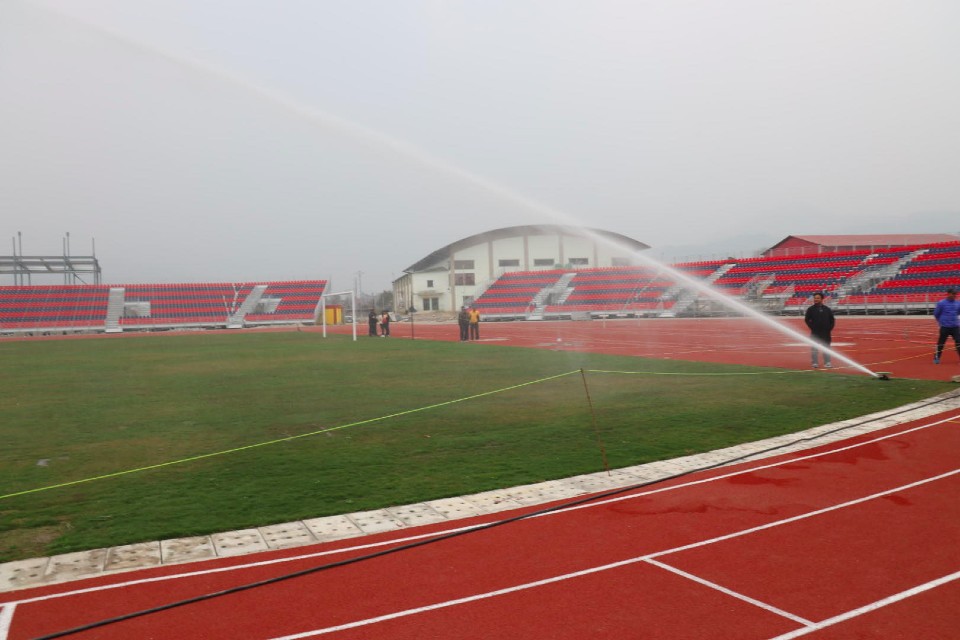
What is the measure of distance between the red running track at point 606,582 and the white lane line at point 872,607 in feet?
0.04

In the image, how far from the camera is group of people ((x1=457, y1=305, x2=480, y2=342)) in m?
33.4

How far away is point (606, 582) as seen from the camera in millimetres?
4711

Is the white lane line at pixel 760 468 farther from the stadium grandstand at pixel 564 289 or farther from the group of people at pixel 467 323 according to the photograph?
the stadium grandstand at pixel 564 289

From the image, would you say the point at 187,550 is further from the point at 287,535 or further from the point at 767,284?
the point at 767,284

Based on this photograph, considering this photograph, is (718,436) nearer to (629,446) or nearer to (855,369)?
(629,446)

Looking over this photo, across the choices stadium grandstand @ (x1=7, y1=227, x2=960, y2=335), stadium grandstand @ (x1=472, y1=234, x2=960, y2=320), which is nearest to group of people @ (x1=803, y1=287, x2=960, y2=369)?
stadium grandstand @ (x1=472, y1=234, x2=960, y2=320)

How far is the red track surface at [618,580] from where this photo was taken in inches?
161

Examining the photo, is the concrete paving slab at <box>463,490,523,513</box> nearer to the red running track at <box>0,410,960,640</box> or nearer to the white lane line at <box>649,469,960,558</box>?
the red running track at <box>0,410,960,640</box>

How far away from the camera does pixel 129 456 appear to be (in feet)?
28.3

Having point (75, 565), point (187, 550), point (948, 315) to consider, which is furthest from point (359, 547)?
point (948, 315)

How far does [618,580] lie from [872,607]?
1.66 meters

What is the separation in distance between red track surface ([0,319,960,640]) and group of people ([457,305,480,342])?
2647 centimetres

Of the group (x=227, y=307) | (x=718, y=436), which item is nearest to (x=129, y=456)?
(x=718, y=436)

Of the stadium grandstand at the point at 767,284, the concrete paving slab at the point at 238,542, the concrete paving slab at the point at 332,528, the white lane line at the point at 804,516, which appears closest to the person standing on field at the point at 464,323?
the stadium grandstand at the point at 767,284
